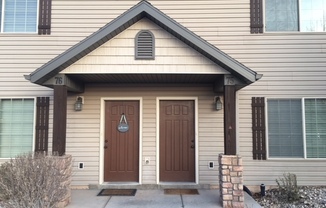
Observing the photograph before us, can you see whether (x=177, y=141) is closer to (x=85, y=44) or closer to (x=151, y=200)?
(x=151, y=200)

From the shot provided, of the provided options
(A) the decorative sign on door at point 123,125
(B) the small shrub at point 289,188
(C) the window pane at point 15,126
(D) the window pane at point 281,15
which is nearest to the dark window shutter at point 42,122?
(C) the window pane at point 15,126

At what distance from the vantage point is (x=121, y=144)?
709cm

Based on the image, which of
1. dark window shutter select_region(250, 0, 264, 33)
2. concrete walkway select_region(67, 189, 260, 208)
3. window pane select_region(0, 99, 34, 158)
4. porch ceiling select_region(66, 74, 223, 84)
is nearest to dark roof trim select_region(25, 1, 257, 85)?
porch ceiling select_region(66, 74, 223, 84)

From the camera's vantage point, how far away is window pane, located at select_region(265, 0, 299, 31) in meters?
7.23

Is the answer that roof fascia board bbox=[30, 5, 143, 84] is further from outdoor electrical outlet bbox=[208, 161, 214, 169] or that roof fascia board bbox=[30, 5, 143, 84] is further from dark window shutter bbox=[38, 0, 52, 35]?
outdoor electrical outlet bbox=[208, 161, 214, 169]

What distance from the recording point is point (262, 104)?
699cm

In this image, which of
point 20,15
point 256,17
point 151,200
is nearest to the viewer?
point 151,200

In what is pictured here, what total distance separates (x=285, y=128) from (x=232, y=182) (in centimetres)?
253

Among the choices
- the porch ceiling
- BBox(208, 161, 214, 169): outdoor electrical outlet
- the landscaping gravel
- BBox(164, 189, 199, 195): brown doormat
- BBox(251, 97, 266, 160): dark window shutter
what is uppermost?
the porch ceiling

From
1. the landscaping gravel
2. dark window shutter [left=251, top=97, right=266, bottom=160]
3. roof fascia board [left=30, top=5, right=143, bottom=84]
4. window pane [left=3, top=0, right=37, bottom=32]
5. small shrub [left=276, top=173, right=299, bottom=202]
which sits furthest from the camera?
window pane [left=3, top=0, right=37, bottom=32]

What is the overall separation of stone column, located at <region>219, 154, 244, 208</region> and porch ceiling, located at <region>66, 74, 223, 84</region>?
1.82 meters

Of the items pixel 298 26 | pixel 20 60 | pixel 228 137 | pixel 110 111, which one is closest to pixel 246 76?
pixel 228 137

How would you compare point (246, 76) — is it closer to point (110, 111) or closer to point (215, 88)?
point (215, 88)

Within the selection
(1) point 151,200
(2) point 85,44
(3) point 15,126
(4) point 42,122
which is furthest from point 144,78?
(3) point 15,126
